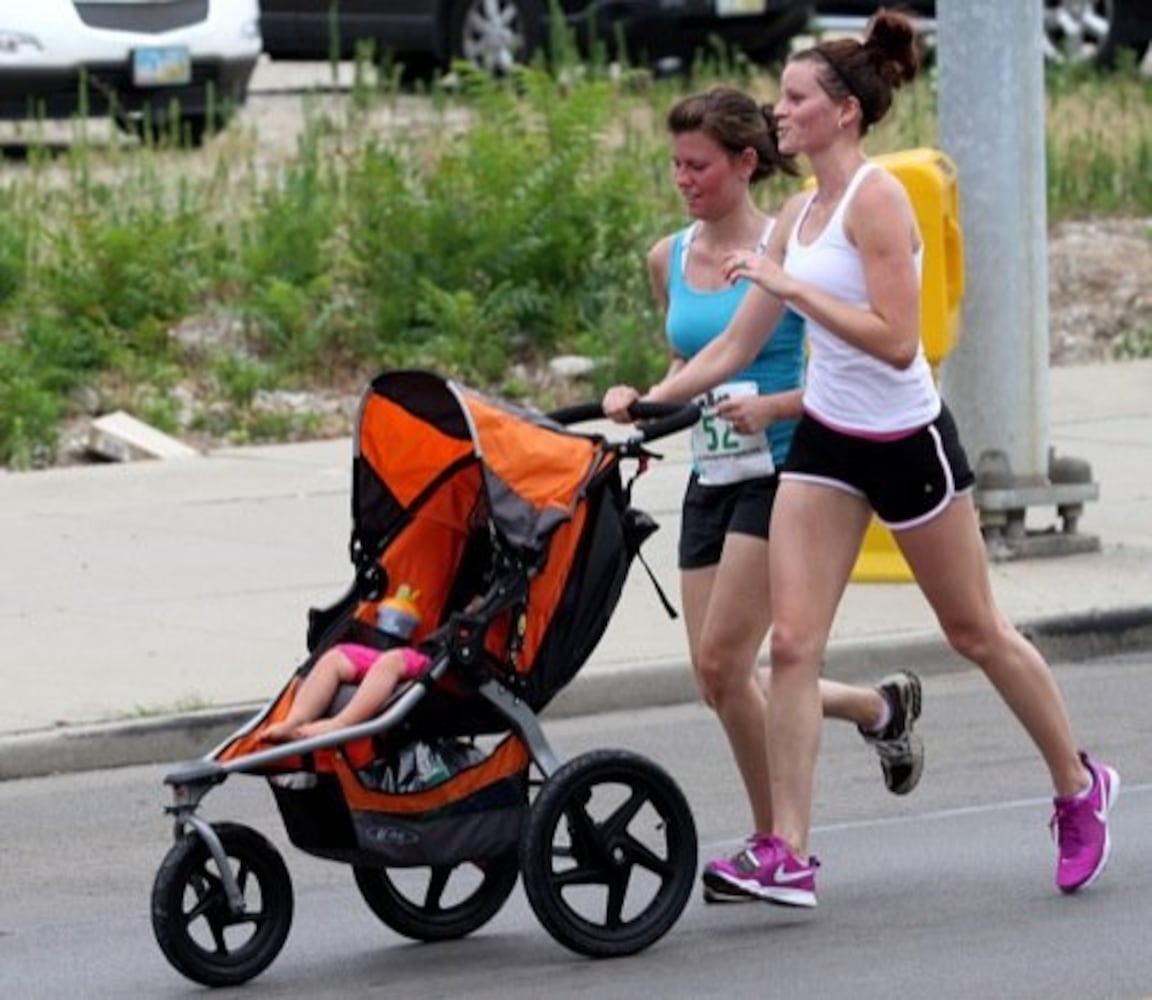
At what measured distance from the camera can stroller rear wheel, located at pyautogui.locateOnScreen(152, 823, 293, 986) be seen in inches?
261

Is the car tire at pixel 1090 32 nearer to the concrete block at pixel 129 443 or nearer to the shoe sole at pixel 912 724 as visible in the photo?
the concrete block at pixel 129 443

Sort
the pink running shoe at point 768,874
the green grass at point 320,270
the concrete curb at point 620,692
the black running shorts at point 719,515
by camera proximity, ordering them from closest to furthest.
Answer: the pink running shoe at point 768,874
the black running shorts at point 719,515
the concrete curb at point 620,692
the green grass at point 320,270

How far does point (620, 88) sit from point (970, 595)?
12565mm

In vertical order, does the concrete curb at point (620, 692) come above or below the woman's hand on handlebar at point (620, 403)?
below

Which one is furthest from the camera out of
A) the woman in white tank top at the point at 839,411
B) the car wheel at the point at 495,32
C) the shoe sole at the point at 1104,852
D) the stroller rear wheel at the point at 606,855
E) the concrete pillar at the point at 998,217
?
the car wheel at the point at 495,32

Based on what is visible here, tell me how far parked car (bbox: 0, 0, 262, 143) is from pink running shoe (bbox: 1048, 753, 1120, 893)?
35.1 ft

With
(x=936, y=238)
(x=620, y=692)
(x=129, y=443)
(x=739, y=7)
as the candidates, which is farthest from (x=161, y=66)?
(x=620, y=692)

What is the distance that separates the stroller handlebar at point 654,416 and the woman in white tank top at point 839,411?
151mm

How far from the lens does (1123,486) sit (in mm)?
13250

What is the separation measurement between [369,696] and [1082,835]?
1696mm

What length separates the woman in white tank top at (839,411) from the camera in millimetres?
6988

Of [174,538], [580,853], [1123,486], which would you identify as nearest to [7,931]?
[580,853]

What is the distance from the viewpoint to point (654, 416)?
7.07m

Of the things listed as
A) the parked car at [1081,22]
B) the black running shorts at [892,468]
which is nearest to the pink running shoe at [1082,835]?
the black running shorts at [892,468]
